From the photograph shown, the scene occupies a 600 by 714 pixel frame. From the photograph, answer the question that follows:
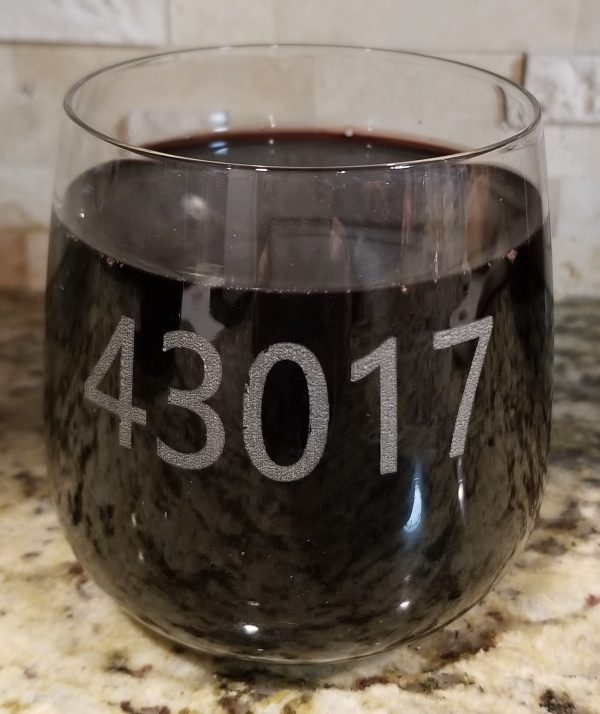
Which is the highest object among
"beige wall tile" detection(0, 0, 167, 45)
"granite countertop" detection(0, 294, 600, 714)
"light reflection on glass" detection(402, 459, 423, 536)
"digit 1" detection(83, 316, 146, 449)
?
"beige wall tile" detection(0, 0, 167, 45)

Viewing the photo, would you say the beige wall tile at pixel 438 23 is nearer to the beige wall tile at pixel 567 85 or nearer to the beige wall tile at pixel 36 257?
the beige wall tile at pixel 567 85

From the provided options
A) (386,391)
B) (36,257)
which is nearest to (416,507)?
(386,391)

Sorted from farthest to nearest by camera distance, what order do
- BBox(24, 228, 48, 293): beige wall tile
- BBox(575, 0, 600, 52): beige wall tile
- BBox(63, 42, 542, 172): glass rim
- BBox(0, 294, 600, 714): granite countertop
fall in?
1. BBox(24, 228, 48, 293): beige wall tile
2. BBox(575, 0, 600, 52): beige wall tile
3. BBox(0, 294, 600, 714): granite countertop
4. BBox(63, 42, 542, 172): glass rim

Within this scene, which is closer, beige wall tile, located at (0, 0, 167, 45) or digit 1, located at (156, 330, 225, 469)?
digit 1, located at (156, 330, 225, 469)

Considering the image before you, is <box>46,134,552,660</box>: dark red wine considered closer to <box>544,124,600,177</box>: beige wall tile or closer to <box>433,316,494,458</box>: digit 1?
<box>433,316,494,458</box>: digit 1

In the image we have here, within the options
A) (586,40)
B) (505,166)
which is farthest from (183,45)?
(505,166)

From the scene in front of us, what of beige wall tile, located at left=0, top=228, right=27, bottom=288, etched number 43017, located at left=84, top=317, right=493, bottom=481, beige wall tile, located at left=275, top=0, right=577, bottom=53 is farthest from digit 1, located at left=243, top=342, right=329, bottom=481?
beige wall tile, located at left=0, top=228, right=27, bottom=288

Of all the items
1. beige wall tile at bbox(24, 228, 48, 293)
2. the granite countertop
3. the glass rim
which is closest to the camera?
the glass rim

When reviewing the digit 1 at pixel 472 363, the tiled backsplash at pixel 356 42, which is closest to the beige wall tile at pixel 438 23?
the tiled backsplash at pixel 356 42

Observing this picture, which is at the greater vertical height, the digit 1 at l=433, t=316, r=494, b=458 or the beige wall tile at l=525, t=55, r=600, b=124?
the beige wall tile at l=525, t=55, r=600, b=124
